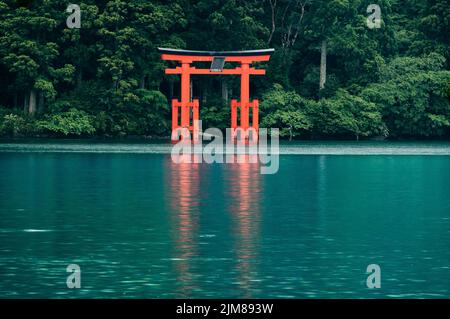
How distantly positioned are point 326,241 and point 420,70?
47.5 meters

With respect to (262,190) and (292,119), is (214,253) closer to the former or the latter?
(262,190)

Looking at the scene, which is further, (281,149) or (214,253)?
(281,149)

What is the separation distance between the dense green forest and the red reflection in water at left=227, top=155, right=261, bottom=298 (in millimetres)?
20875

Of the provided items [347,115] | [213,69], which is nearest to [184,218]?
[213,69]

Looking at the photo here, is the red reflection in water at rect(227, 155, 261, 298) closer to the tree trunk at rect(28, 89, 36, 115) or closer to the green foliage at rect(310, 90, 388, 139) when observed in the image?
the tree trunk at rect(28, 89, 36, 115)

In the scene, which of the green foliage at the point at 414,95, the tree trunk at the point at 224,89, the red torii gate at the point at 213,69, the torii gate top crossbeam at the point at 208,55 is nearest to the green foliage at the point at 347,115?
the green foliage at the point at 414,95

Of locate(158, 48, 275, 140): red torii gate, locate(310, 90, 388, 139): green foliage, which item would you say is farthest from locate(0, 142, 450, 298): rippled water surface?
locate(310, 90, 388, 139): green foliage

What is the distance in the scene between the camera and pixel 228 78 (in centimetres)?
6525

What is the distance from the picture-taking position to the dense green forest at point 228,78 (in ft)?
198

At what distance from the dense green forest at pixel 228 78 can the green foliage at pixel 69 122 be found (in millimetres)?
60

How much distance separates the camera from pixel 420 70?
216ft

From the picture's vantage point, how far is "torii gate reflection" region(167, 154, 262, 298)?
51.5 feet
